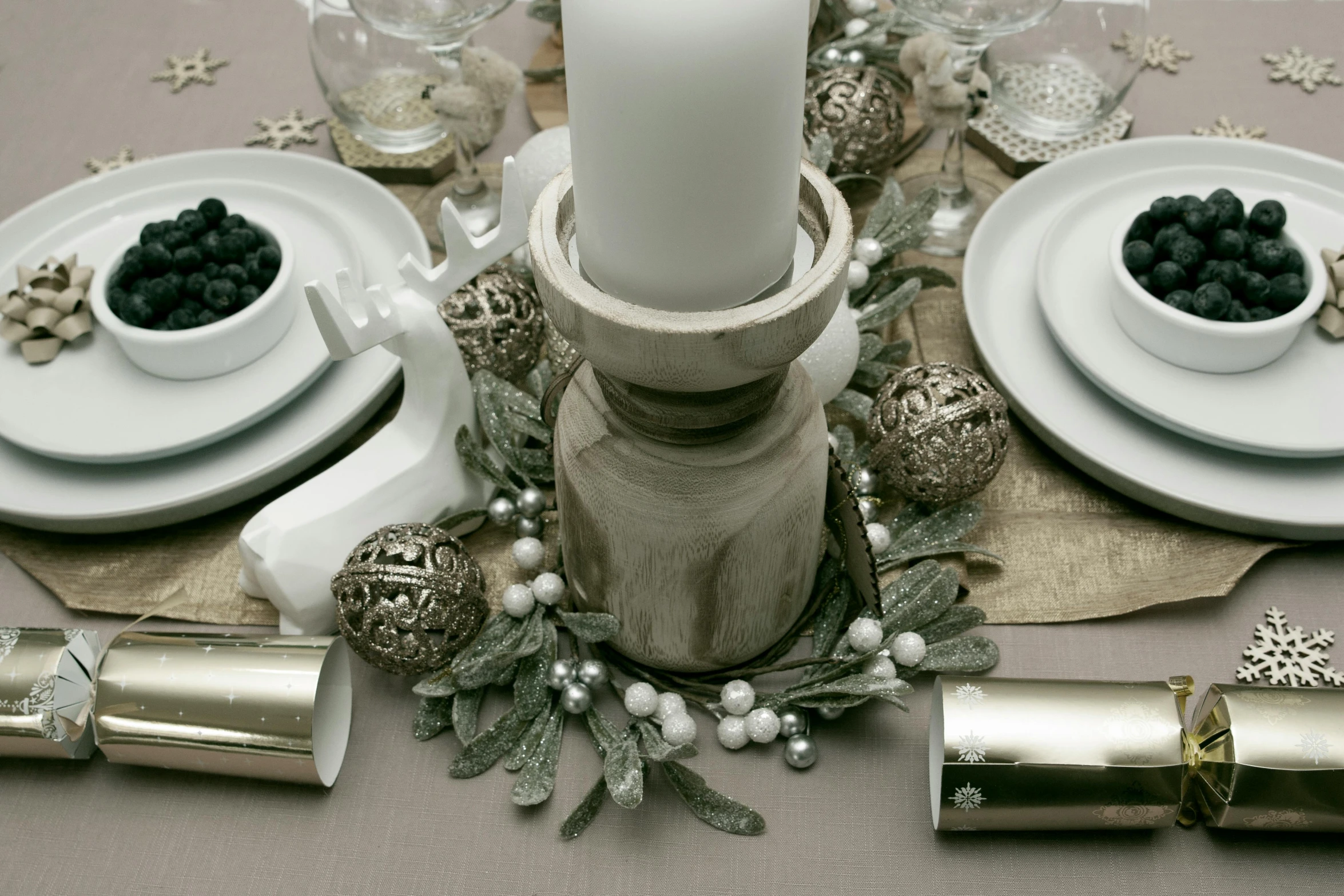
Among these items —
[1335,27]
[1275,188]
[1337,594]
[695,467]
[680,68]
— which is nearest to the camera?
[680,68]

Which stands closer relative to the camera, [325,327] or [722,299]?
[722,299]

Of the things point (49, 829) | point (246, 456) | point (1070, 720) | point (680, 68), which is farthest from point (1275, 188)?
point (49, 829)

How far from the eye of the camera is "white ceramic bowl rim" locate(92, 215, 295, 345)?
2.07 feet

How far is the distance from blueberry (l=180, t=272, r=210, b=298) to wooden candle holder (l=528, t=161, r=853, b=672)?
273 millimetres

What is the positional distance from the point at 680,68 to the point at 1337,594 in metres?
0.48

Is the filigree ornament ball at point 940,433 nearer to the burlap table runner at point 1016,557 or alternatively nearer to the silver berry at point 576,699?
the burlap table runner at point 1016,557

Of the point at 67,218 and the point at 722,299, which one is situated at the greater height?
the point at 722,299

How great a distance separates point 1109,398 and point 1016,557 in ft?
0.41

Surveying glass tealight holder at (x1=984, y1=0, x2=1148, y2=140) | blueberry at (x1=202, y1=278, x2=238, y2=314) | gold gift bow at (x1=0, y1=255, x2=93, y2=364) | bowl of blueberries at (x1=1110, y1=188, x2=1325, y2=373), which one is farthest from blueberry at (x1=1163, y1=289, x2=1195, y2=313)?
gold gift bow at (x1=0, y1=255, x2=93, y2=364)

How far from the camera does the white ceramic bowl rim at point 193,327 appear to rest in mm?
631

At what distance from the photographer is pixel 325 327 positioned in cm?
53

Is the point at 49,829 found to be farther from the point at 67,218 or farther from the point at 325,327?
the point at 67,218

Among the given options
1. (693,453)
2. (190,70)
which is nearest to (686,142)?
(693,453)

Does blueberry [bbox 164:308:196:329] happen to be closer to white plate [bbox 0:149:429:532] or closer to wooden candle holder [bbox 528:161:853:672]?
white plate [bbox 0:149:429:532]
